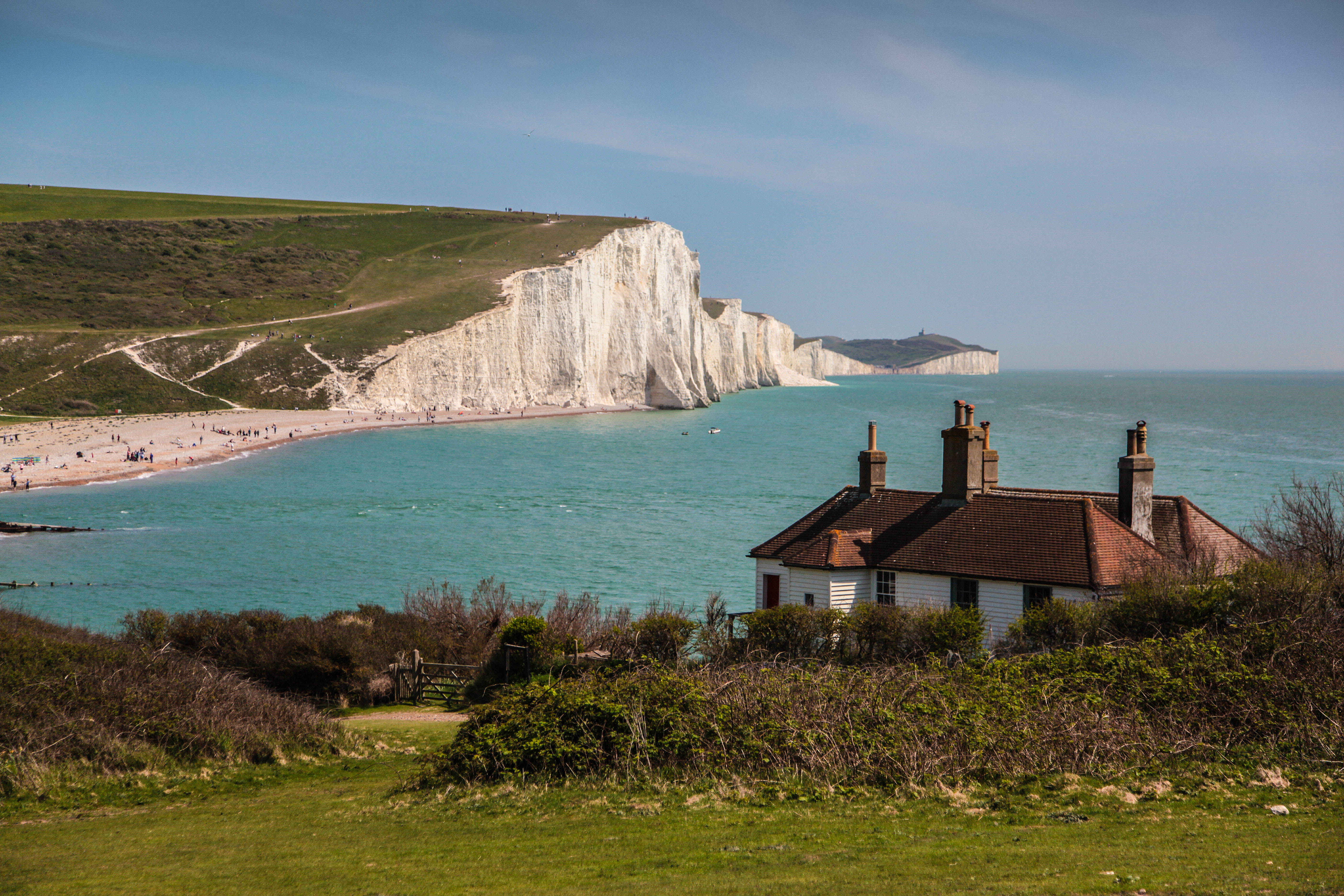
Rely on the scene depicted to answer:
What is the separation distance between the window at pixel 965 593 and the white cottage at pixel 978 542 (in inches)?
0.9

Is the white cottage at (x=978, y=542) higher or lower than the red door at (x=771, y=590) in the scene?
higher

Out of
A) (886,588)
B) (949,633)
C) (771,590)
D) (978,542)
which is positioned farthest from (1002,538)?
(771,590)

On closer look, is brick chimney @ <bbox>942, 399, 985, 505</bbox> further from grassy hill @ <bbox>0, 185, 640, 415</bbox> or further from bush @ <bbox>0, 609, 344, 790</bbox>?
grassy hill @ <bbox>0, 185, 640, 415</bbox>

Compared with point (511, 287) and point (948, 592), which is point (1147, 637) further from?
point (511, 287)

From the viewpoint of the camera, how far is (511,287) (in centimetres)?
13650

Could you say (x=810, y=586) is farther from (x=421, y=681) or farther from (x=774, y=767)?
(x=774, y=767)

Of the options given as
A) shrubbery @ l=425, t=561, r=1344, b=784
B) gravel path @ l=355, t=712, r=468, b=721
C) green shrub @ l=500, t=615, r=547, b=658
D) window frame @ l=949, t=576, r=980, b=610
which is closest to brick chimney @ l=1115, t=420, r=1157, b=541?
window frame @ l=949, t=576, r=980, b=610

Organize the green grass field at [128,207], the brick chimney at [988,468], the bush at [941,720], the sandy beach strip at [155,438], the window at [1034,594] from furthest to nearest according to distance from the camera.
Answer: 1. the green grass field at [128,207]
2. the sandy beach strip at [155,438]
3. the brick chimney at [988,468]
4. the window at [1034,594]
5. the bush at [941,720]

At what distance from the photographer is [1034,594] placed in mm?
19891

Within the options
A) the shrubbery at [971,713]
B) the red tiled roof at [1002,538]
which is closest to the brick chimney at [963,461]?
the red tiled roof at [1002,538]

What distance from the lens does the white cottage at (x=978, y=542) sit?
65.8 feet

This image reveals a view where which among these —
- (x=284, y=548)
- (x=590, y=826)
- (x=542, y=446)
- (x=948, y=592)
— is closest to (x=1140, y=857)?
(x=590, y=826)

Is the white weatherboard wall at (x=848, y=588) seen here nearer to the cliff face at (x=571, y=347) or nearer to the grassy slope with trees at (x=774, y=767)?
the grassy slope with trees at (x=774, y=767)

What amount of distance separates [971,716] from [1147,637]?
515 centimetres
